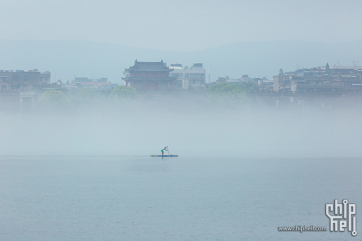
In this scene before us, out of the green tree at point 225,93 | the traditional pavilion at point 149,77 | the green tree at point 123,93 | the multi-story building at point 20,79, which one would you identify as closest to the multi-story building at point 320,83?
the green tree at point 225,93

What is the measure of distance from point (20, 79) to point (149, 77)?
32.6 m

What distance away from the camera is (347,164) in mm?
41750

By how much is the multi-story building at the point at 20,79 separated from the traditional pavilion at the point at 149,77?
24.4 m

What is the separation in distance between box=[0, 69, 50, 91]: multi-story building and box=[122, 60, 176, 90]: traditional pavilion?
80.0 feet

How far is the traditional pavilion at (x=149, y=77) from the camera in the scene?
9975 cm

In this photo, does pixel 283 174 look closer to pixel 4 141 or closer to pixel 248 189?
pixel 248 189

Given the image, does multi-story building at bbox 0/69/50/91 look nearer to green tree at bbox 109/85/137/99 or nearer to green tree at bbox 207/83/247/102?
green tree at bbox 109/85/137/99

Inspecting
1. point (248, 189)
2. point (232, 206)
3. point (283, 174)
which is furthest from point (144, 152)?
point (232, 206)

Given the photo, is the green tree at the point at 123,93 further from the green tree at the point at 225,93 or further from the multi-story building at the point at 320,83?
the multi-story building at the point at 320,83

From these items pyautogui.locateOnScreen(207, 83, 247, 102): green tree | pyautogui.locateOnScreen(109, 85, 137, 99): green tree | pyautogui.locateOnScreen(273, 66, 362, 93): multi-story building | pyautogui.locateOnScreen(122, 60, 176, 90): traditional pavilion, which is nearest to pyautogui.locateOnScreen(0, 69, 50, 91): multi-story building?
pyautogui.locateOnScreen(122, 60, 176, 90): traditional pavilion

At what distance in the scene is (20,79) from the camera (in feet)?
368

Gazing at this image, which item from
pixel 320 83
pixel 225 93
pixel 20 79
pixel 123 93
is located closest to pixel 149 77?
pixel 123 93

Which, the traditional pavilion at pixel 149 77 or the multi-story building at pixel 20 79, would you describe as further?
the multi-story building at pixel 20 79

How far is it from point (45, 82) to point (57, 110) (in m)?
29.0
